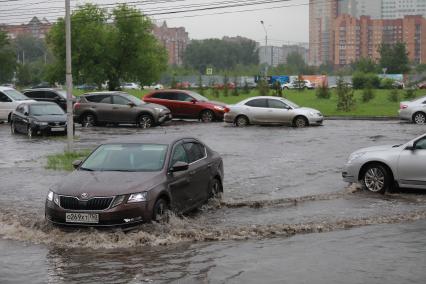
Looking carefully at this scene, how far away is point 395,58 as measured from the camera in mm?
113500

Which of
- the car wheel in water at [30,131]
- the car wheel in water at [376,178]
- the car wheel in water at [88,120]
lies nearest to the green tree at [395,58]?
the car wheel in water at [88,120]

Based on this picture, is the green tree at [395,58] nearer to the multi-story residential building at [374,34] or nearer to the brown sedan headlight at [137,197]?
the multi-story residential building at [374,34]

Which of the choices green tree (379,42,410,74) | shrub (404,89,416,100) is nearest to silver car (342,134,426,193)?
shrub (404,89,416,100)

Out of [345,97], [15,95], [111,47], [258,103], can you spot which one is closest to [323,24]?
[111,47]

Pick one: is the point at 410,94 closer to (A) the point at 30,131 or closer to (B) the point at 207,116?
(B) the point at 207,116

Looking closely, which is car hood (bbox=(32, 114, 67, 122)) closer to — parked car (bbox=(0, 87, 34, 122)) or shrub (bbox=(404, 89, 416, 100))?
parked car (bbox=(0, 87, 34, 122))

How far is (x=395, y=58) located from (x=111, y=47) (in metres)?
72.5

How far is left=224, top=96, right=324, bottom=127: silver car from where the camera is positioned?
101 ft

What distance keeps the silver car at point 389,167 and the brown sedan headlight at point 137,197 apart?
5.75 m

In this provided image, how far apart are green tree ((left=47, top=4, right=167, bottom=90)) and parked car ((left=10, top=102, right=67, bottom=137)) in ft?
73.8

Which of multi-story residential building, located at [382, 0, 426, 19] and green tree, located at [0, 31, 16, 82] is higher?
multi-story residential building, located at [382, 0, 426, 19]

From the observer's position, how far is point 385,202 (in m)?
12.9

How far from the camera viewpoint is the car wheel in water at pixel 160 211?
9852mm

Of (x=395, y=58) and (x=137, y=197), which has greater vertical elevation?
(x=395, y=58)
